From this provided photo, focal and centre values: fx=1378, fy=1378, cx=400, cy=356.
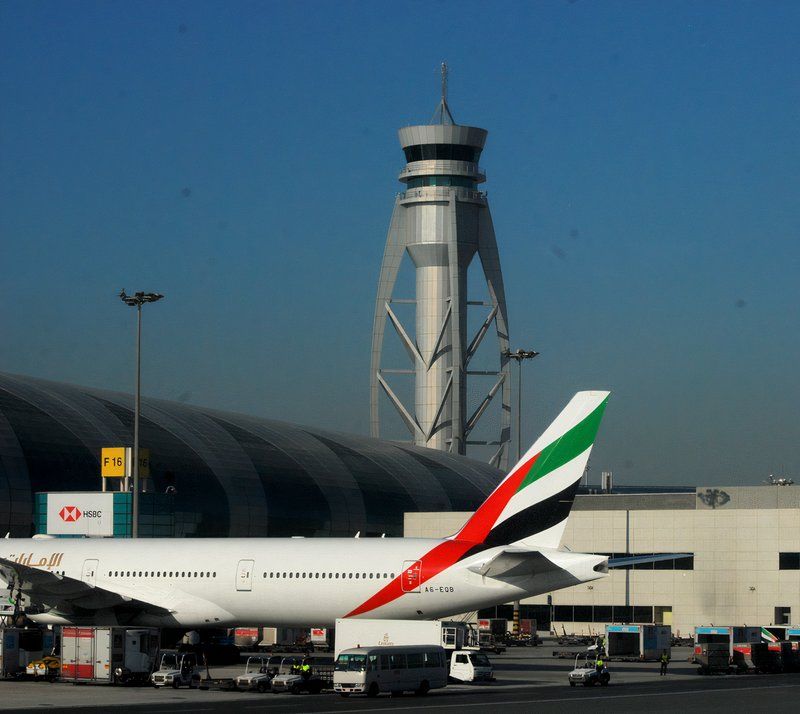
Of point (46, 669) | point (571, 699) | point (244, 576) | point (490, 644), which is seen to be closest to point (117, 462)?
point (490, 644)

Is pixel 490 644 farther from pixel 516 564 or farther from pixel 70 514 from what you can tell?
pixel 516 564

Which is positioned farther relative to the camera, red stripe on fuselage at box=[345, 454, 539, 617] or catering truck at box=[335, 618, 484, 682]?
red stripe on fuselage at box=[345, 454, 539, 617]

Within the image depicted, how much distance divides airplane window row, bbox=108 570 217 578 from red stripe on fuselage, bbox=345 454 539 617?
25.4 feet

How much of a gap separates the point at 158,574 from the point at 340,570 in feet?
27.5

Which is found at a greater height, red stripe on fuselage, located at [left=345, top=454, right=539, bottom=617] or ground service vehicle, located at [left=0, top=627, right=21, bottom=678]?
red stripe on fuselage, located at [left=345, top=454, right=539, bottom=617]

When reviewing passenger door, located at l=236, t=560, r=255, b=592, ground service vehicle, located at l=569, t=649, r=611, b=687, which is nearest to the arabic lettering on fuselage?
passenger door, located at l=236, t=560, r=255, b=592

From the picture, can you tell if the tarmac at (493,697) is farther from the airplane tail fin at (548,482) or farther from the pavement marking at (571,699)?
the airplane tail fin at (548,482)

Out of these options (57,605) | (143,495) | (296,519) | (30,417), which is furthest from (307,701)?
(296,519)

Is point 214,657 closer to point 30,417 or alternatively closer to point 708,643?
point 708,643

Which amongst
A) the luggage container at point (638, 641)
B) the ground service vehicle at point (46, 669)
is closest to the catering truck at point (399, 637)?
the ground service vehicle at point (46, 669)

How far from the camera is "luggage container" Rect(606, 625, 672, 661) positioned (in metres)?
67.3

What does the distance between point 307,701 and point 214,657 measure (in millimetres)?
19036

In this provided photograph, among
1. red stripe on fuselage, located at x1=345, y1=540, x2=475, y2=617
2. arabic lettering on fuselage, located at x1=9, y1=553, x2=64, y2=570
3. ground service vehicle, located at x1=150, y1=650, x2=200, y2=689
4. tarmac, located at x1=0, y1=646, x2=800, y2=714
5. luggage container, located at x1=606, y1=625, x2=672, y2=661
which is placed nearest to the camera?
tarmac, located at x1=0, y1=646, x2=800, y2=714

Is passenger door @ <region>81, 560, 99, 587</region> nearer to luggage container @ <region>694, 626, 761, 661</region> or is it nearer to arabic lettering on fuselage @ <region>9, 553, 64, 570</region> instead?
arabic lettering on fuselage @ <region>9, 553, 64, 570</region>
